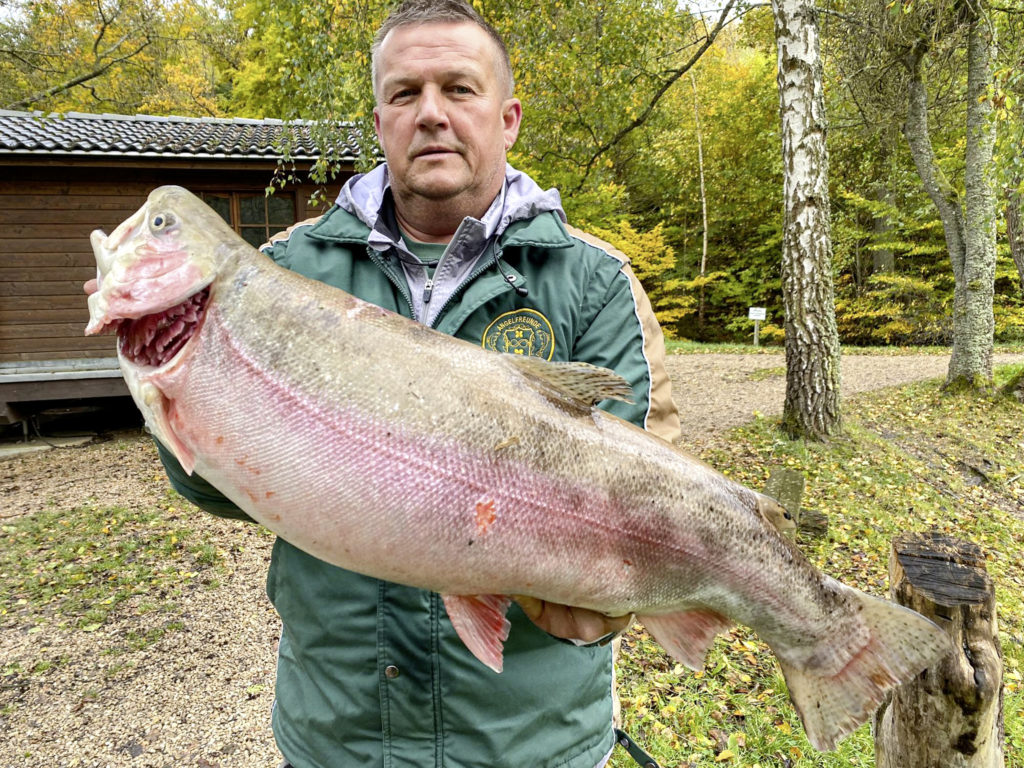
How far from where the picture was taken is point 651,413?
2.07 m

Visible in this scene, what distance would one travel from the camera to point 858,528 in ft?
19.9

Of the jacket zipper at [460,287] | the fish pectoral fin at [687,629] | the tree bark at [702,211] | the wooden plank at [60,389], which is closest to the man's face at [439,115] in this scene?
the jacket zipper at [460,287]

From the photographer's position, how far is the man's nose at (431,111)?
2016 mm

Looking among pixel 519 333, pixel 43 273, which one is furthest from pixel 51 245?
pixel 519 333

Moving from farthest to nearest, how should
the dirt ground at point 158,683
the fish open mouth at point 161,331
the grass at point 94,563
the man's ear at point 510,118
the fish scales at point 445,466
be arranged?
the grass at point 94,563 → the dirt ground at point 158,683 → the man's ear at point 510,118 → the fish open mouth at point 161,331 → the fish scales at point 445,466

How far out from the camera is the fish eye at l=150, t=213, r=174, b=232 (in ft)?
5.57

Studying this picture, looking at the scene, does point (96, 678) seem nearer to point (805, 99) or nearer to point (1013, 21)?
point (805, 99)

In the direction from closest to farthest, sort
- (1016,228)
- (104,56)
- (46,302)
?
(1016,228) < (46,302) < (104,56)

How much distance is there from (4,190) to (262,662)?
9.79 m

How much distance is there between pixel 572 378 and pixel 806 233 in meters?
6.87

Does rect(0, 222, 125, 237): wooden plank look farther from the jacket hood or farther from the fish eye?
the fish eye

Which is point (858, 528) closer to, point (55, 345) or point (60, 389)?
point (60, 389)

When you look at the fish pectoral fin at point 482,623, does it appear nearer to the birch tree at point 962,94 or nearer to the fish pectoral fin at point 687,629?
the fish pectoral fin at point 687,629

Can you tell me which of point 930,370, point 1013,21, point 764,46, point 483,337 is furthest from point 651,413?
point 764,46
